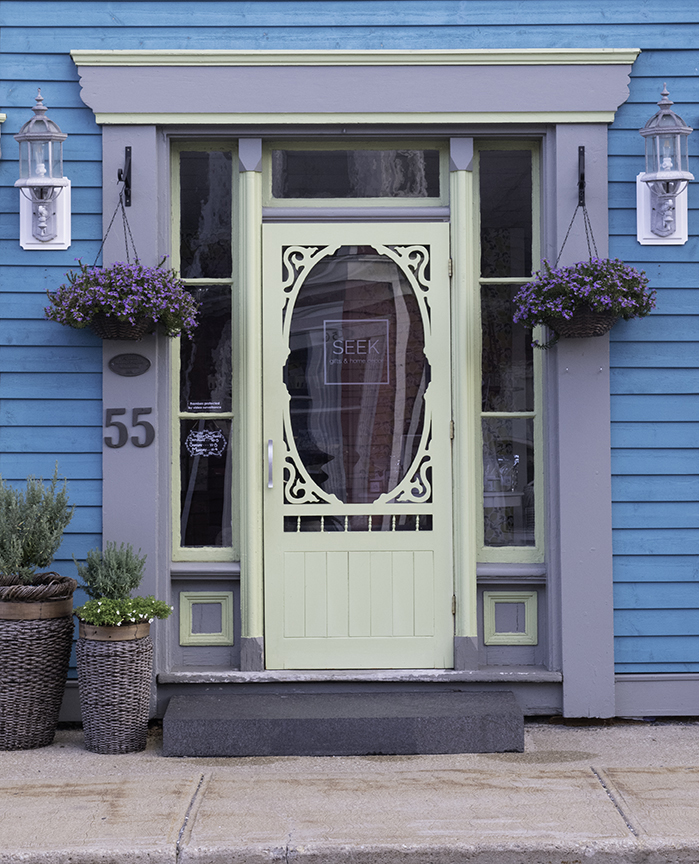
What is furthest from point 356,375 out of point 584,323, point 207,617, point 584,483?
point 207,617

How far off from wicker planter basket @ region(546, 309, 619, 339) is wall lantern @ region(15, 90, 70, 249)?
246cm

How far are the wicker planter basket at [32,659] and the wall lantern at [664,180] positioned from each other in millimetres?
3350

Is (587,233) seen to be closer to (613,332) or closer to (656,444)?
(613,332)

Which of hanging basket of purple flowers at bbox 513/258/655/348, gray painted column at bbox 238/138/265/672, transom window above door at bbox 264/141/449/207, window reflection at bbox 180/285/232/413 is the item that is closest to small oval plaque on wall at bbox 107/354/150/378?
window reflection at bbox 180/285/232/413

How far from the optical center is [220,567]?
4590 mm

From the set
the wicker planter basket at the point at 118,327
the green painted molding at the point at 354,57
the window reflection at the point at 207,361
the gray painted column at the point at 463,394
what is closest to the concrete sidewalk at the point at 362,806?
the gray painted column at the point at 463,394

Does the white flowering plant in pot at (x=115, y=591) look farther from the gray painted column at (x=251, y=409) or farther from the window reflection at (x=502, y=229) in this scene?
the window reflection at (x=502, y=229)

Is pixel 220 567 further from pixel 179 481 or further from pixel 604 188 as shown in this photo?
pixel 604 188

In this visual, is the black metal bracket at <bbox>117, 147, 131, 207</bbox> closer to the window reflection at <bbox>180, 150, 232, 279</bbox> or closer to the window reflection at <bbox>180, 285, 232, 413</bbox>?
the window reflection at <bbox>180, 150, 232, 279</bbox>

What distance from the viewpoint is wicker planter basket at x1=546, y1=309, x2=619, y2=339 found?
426 centimetres

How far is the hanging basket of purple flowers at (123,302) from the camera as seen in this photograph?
4.14m

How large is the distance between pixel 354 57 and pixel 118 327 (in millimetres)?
1774

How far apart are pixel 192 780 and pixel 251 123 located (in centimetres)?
308

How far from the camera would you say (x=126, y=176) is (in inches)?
176
